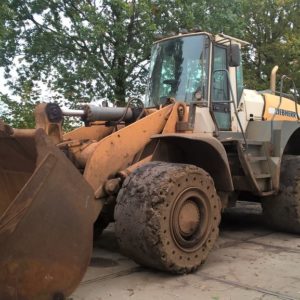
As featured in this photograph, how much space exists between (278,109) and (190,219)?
361 centimetres

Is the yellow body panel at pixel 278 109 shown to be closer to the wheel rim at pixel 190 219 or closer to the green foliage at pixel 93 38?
the wheel rim at pixel 190 219

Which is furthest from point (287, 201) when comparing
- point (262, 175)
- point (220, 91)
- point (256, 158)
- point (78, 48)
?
point (78, 48)

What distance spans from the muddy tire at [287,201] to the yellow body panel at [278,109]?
30.8 inches

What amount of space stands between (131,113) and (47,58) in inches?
363

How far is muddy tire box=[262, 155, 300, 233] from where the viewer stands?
7371 mm

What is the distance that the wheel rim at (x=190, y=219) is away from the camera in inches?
205

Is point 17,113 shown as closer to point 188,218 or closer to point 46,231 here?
point 188,218

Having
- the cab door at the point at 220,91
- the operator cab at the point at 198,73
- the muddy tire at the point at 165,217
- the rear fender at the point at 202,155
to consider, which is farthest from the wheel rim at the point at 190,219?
the cab door at the point at 220,91

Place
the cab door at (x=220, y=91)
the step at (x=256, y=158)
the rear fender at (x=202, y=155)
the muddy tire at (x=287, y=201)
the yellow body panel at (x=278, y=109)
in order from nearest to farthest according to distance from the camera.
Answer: the rear fender at (x=202, y=155), the cab door at (x=220, y=91), the step at (x=256, y=158), the muddy tire at (x=287, y=201), the yellow body panel at (x=278, y=109)

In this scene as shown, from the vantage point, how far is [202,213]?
18.2 feet

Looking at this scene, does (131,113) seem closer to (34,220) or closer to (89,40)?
(34,220)

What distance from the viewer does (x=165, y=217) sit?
5012mm

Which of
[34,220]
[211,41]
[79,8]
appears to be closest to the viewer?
[34,220]

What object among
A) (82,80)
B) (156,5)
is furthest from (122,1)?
(82,80)
